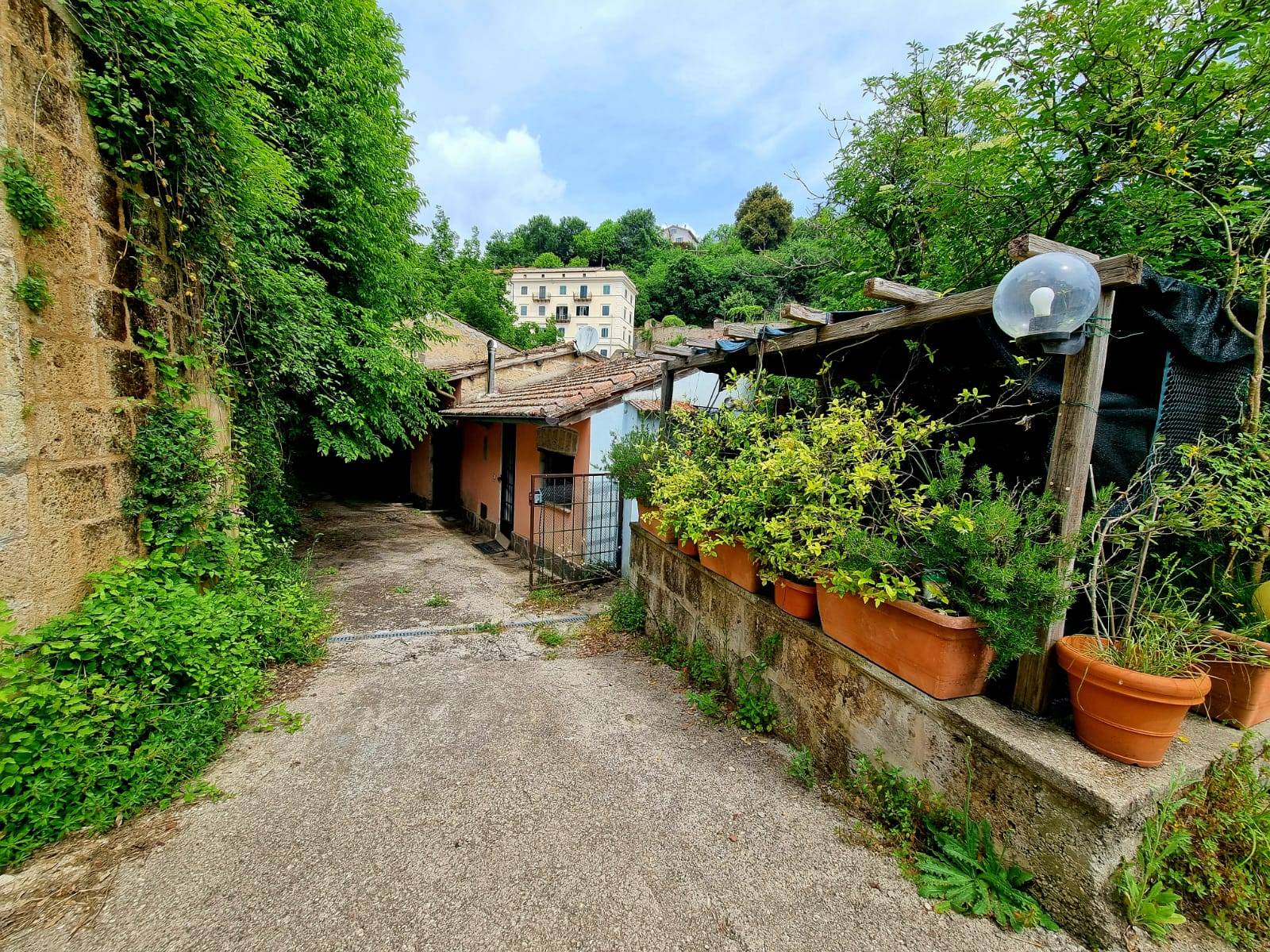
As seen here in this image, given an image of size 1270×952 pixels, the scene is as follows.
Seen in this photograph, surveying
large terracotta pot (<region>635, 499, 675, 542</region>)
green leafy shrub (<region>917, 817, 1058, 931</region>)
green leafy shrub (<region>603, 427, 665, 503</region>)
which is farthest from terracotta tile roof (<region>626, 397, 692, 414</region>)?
green leafy shrub (<region>917, 817, 1058, 931</region>)

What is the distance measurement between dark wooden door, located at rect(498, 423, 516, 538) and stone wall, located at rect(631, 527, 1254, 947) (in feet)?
23.4

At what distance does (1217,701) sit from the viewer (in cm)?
225

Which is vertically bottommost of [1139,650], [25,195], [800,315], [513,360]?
[1139,650]

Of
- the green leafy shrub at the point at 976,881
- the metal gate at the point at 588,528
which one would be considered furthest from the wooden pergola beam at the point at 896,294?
the metal gate at the point at 588,528

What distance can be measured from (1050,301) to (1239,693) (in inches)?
78.4

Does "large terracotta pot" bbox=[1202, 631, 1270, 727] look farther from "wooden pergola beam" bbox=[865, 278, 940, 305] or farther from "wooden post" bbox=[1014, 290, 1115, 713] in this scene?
"wooden pergola beam" bbox=[865, 278, 940, 305]

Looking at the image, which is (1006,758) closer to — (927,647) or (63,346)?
(927,647)

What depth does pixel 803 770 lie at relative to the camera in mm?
2744

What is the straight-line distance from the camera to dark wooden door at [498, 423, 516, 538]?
31.2 feet

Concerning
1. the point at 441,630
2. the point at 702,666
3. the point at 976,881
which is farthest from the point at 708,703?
the point at 441,630

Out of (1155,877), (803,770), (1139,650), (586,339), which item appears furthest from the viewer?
(586,339)

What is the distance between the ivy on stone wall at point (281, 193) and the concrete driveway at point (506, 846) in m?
2.83

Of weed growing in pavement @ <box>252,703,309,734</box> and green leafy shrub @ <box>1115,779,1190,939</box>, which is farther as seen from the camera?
weed growing in pavement @ <box>252,703,309,734</box>

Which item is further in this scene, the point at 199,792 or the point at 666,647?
the point at 666,647
